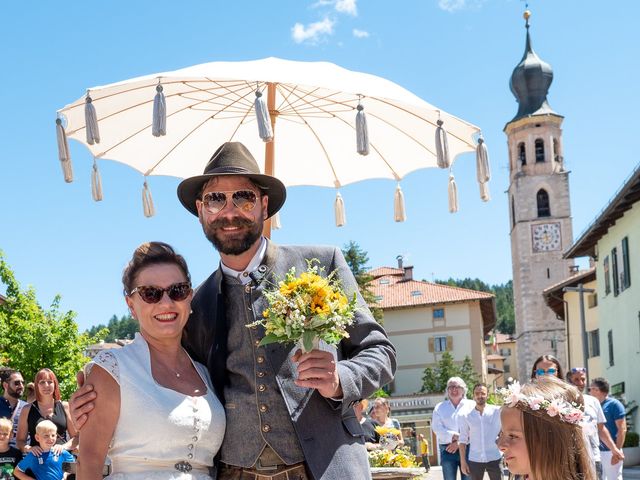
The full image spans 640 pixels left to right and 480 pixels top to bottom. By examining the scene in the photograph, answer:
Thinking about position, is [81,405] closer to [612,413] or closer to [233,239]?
[233,239]

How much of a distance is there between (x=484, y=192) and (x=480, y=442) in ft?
19.5

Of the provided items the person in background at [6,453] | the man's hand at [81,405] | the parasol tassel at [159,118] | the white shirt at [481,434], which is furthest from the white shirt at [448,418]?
the man's hand at [81,405]

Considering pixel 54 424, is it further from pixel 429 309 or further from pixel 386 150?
pixel 429 309

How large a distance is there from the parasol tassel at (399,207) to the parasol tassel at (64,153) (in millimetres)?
2521

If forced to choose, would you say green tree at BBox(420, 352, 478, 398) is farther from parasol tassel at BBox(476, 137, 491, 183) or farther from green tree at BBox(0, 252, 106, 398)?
parasol tassel at BBox(476, 137, 491, 183)

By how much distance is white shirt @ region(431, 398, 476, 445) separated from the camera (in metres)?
12.0

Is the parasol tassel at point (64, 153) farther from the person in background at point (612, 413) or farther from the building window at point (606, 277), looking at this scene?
the building window at point (606, 277)

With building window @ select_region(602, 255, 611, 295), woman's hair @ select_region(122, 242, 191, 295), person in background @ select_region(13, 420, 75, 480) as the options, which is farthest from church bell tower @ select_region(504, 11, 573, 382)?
woman's hair @ select_region(122, 242, 191, 295)

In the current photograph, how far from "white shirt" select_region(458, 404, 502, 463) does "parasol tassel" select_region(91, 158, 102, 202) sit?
22.1 feet

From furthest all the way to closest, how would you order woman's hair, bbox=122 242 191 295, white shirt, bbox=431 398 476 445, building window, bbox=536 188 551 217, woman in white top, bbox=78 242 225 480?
building window, bbox=536 188 551 217 < white shirt, bbox=431 398 476 445 < woman's hair, bbox=122 242 191 295 < woman in white top, bbox=78 242 225 480

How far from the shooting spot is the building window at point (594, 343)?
Result: 37.5 m

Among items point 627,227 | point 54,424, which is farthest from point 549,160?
point 54,424

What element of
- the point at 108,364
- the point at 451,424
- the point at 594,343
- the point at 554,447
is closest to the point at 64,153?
the point at 108,364

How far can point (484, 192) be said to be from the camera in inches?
252
